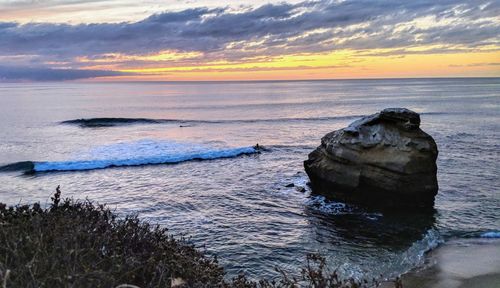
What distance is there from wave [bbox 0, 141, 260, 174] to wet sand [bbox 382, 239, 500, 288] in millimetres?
18936

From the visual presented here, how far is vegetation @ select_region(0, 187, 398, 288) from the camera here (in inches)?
189

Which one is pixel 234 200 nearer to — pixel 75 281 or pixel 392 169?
pixel 392 169

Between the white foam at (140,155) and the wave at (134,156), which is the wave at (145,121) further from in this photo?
the wave at (134,156)

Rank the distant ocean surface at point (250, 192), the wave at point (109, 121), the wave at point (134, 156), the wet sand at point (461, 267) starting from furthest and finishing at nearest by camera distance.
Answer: the wave at point (109, 121), the wave at point (134, 156), the distant ocean surface at point (250, 192), the wet sand at point (461, 267)

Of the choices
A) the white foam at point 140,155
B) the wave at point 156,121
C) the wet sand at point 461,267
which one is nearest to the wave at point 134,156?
the white foam at point 140,155

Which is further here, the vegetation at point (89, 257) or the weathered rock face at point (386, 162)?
the weathered rock face at point (386, 162)

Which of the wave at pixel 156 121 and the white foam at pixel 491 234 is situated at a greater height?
the wave at pixel 156 121

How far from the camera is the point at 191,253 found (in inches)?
330

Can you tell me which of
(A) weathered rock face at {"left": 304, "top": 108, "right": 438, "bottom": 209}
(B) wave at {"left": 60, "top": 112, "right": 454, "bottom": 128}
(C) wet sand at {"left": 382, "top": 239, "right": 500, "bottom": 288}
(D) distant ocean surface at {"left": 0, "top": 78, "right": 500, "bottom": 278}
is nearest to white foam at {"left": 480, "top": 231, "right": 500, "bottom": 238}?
(D) distant ocean surface at {"left": 0, "top": 78, "right": 500, "bottom": 278}

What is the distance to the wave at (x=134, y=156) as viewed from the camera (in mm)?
27391

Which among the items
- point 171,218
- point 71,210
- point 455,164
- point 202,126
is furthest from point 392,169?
point 202,126

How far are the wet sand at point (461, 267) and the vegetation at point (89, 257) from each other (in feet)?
18.0

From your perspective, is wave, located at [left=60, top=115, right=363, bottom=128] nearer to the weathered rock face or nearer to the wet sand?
the weathered rock face

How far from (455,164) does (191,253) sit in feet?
70.6
